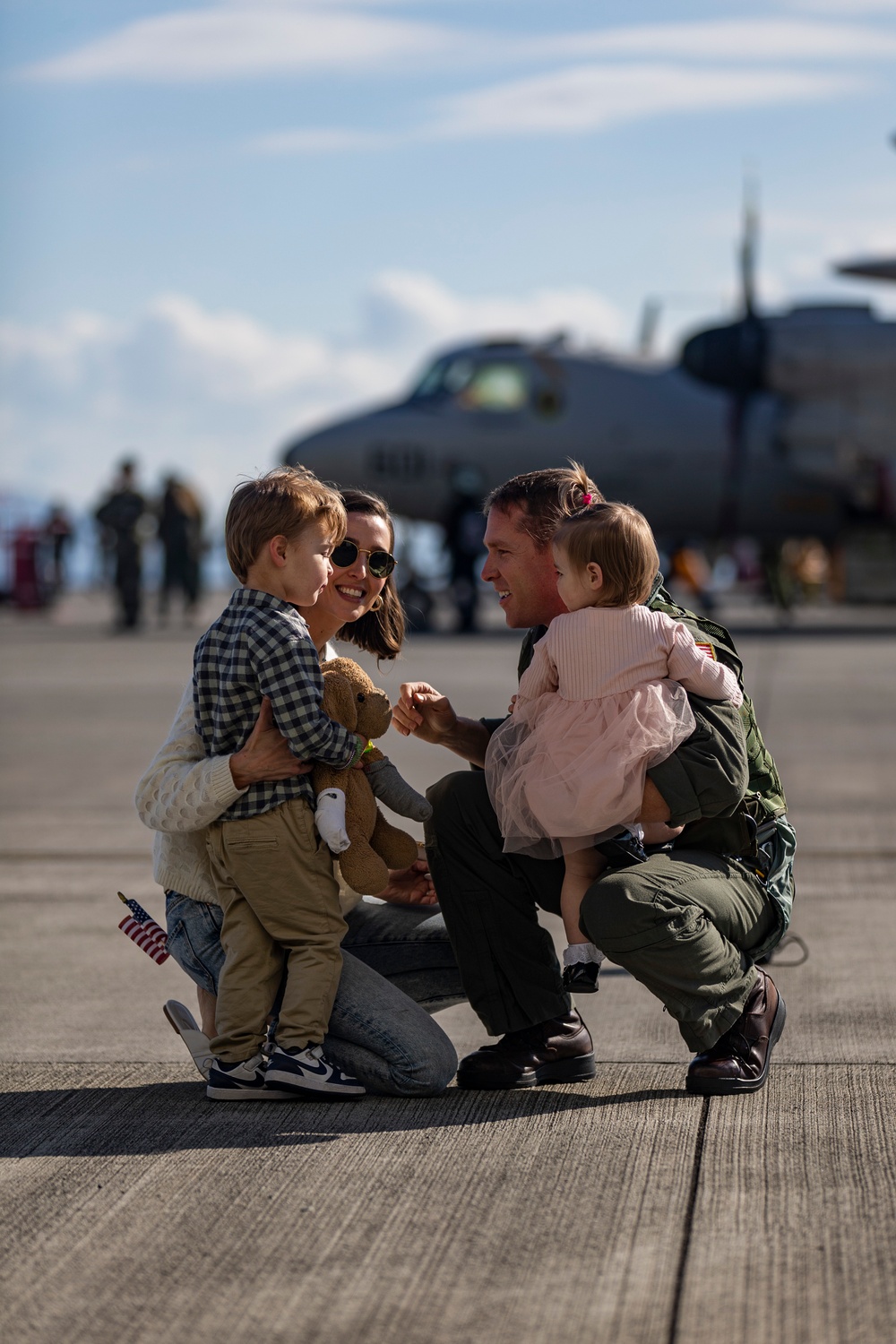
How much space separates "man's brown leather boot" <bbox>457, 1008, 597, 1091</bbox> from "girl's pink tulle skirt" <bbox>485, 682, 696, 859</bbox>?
426 mm

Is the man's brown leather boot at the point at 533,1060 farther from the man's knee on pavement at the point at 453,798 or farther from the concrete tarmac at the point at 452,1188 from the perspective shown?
the man's knee on pavement at the point at 453,798

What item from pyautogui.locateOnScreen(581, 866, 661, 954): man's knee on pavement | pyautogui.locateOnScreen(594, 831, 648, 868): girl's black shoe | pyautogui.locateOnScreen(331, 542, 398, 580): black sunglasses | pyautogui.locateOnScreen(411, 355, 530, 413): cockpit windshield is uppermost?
pyautogui.locateOnScreen(411, 355, 530, 413): cockpit windshield

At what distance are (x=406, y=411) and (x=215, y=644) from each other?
1858 cm

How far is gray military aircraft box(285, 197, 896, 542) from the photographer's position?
2127 cm

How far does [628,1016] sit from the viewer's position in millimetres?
4160

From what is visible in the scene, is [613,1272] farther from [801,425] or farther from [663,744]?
[801,425]

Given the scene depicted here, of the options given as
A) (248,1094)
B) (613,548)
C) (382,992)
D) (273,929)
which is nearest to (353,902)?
(382,992)

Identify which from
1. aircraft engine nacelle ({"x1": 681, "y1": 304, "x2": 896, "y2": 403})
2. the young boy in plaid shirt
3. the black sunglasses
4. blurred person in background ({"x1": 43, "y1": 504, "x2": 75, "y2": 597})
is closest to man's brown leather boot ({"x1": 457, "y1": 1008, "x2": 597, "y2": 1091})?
the young boy in plaid shirt

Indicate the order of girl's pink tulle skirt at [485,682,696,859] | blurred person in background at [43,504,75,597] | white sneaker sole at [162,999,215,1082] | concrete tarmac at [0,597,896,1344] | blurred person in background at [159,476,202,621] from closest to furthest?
concrete tarmac at [0,597,896,1344] < girl's pink tulle skirt at [485,682,696,859] < white sneaker sole at [162,999,215,1082] < blurred person in background at [159,476,202,621] < blurred person in background at [43,504,75,597]

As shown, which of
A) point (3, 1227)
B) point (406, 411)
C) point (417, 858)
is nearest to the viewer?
point (3, 1227)

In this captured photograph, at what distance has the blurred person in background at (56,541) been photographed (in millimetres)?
29750

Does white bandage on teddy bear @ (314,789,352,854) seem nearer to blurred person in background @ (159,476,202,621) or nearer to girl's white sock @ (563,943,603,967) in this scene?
girl's white sock @ (563,943,603,967)

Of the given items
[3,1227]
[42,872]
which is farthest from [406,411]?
[3,1227]

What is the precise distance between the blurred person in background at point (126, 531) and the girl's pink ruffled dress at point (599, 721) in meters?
17.6
